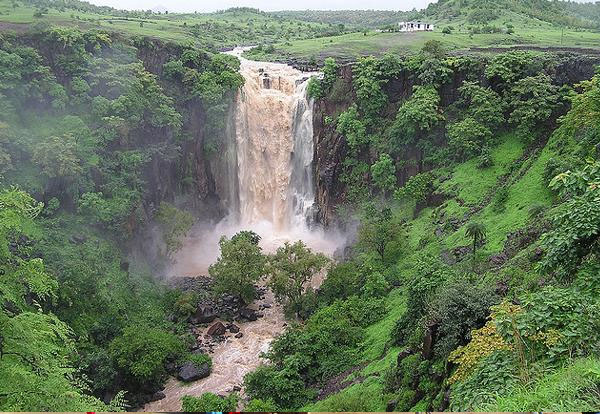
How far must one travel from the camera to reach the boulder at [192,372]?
73.7 ft

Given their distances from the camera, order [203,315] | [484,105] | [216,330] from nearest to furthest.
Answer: [216,330] < [203,315] < [484,105]

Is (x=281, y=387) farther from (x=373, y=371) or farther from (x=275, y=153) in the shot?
(x=275, y=153)

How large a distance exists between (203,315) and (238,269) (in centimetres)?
287

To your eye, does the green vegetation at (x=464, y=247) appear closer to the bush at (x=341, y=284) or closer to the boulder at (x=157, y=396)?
the bush at (x=341, y=284)

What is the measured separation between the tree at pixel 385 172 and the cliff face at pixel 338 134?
663 millimetres

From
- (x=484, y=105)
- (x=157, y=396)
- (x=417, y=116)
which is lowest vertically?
(x=157, y=396)

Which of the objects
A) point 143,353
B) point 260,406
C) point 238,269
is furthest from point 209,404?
point 238,269

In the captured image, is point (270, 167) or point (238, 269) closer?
point (238, 269)

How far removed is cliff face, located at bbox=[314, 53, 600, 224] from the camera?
32469mm

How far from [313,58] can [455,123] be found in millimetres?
17396

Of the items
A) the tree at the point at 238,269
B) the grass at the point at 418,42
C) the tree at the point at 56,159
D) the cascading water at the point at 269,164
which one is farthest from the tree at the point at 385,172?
the tree at the point at 56,159

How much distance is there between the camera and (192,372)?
22.6 m

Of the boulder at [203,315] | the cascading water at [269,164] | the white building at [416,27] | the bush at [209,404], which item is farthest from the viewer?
the white building at [416,27]

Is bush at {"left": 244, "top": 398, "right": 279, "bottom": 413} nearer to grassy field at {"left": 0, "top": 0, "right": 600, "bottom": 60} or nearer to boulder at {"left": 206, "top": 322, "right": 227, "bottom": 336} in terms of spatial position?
boulder at {"left": 206, "top": 322, "right": 227, "bottom": 336}
